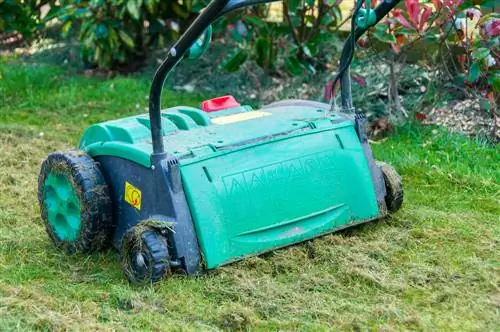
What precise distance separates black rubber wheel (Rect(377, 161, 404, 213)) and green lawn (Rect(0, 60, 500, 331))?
0.24 feet

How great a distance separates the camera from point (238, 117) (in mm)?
3537

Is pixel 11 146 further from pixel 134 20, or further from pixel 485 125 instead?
pixel 485 125

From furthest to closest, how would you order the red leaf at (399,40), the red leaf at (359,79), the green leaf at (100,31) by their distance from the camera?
the green leaf at (100,31), the red leaf at (359,79), the red leaf at (399,40)

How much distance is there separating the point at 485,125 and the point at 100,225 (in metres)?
2.36

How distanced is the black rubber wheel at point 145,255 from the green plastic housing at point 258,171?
14 centimetres

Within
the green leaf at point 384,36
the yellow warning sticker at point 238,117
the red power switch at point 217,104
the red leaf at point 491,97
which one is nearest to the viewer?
the yellow warning sticker at point 238,117

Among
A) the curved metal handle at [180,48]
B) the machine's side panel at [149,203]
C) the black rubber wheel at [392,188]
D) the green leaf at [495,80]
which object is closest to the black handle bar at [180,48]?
the curved metal handle at [180,48]

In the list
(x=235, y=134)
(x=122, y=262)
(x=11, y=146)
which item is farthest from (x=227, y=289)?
(x=11, y=146)

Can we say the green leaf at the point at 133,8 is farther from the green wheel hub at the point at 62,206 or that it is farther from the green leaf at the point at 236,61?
the green wheel hub at the point at 62,206

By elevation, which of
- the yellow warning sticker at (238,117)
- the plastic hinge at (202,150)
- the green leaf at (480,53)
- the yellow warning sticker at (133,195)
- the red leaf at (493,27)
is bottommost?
the yellow warning sticker at (133,195)

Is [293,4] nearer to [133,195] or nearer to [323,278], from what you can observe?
→ [133,195]

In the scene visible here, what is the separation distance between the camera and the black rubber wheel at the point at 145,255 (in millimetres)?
2955

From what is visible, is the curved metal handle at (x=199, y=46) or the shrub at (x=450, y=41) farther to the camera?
the shrub at (x=450, y=41)

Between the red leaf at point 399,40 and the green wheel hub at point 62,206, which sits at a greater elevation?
the red leaf at point 399,40
